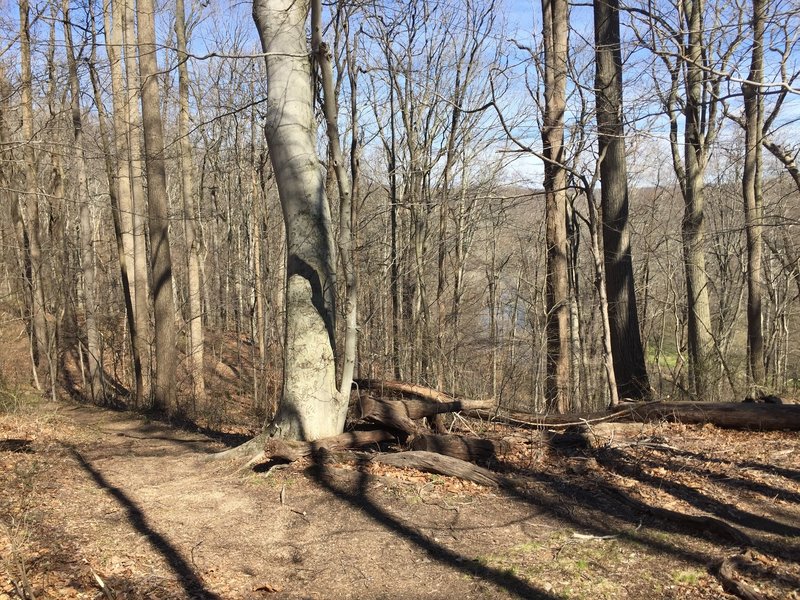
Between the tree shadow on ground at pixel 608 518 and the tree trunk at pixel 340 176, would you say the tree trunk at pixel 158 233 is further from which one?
the tree shadow on ground at pixel 608 518

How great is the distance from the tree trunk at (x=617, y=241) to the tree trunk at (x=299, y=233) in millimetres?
5243

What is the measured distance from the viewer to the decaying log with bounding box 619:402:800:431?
6684 millimetres

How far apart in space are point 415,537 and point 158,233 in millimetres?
8234

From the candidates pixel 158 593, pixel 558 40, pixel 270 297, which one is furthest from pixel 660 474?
pixel 270 297

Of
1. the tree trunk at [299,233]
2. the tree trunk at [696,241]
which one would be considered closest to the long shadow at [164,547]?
the tree trunk at [299,233]

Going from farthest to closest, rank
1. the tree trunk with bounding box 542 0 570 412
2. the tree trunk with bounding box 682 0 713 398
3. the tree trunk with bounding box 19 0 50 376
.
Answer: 1. the tree trunk with bounding box 19 0 50 376
2. the tree trunk with bounding box 682 0 713 398
3. the tree trunk with bounding box 542 0 570 412

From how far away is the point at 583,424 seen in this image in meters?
6.69

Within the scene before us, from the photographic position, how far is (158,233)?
10.9 metres

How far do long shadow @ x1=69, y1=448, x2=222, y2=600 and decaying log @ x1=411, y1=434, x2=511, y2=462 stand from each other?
2532 mm

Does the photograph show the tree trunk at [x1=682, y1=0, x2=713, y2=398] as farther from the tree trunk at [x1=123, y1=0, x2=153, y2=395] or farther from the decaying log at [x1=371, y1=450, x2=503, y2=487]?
the tree trunk at [x1=123, y1=0, x2=153, y2=395]

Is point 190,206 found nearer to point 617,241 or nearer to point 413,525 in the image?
point 617,241

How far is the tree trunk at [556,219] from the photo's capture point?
374 inches

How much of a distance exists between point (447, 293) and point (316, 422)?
1198 cm

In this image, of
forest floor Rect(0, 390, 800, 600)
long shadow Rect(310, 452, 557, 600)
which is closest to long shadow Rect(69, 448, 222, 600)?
forest floor Rect(0, 390, 800, 600)
